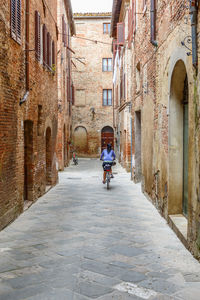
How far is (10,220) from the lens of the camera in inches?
294

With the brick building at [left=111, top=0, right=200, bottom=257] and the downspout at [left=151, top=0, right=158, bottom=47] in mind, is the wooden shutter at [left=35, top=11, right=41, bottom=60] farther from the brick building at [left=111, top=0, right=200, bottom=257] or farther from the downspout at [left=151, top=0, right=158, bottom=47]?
the downspout at [left=151, top=0, right=158, bottom=47]

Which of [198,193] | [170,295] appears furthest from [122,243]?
[170,295]

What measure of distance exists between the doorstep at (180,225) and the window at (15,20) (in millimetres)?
4747

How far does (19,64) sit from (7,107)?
59.5 inches

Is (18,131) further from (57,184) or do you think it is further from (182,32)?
(57,184)

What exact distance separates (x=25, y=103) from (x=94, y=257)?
4866 mm

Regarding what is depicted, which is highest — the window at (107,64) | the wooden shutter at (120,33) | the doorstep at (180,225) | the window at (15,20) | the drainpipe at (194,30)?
Result: the window at (107,64)

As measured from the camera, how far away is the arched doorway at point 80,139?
32625mm

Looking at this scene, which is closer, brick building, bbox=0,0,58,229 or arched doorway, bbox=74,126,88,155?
brick building, bbox=0,0,58,229

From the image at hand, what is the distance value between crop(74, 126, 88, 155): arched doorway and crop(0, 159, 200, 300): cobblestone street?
76.9 ft

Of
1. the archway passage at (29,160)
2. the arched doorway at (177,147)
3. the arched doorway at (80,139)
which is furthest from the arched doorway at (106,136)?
the arched doorway at (177,147)

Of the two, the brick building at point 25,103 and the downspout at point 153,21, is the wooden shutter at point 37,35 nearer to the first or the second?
the brick building at point 25,103

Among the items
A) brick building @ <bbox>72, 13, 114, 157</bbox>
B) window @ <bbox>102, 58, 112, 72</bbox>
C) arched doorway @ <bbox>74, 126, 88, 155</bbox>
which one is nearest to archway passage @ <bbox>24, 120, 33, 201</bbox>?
brick building @ <bbox>72, 13, 114, 157</bbox>

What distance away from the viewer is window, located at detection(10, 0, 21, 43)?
7.66 meters
